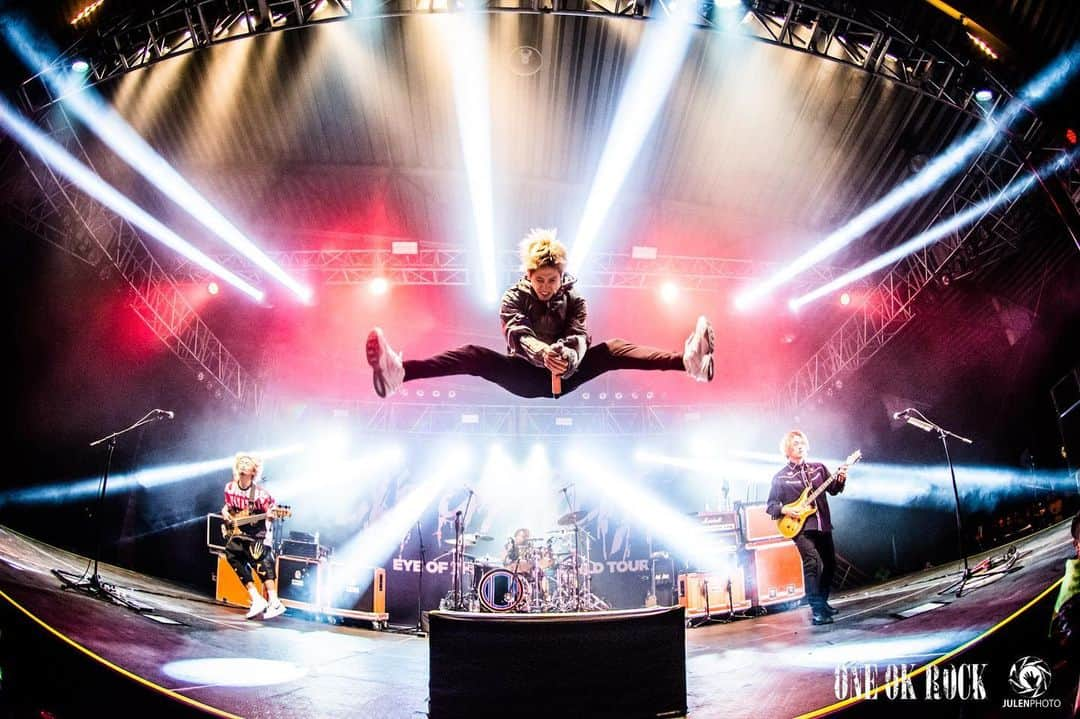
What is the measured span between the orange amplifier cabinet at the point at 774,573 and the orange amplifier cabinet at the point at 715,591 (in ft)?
0.50

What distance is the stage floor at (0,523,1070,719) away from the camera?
11.0 feet

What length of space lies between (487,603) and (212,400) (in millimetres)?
5031

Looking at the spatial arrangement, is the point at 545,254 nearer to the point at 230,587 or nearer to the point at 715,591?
the point at 715,591

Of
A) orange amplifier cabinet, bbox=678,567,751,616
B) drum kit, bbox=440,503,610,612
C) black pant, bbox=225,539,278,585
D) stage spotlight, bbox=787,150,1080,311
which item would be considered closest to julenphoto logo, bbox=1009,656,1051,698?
orange amplifier cabinet, bbox=678,567,751,616

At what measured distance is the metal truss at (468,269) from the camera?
9.02m

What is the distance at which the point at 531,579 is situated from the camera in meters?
7.43

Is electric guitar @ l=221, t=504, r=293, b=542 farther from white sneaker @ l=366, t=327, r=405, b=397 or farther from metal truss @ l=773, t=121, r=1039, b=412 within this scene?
metal truss @ l=773, t=121, r=1039, b=412

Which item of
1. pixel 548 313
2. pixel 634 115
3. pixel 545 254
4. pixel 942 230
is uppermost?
pixel 634 115

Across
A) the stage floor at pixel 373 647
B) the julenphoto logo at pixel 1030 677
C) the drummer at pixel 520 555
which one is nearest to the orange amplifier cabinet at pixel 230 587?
the stage floor at pixel 373 647

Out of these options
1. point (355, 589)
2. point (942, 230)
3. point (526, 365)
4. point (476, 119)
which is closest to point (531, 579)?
point (355, 589)

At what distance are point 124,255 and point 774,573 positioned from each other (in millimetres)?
8666

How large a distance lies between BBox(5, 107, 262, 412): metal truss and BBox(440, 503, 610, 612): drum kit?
14.9 feet

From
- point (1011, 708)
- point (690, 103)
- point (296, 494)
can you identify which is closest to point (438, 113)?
point (690, 103)

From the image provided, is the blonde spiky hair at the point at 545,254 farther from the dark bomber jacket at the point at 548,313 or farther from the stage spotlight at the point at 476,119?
the stage spotlight at the point at 476,119
